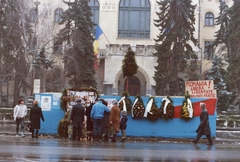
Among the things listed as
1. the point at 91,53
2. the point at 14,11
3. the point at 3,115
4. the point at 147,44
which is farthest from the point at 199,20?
the point at 3,115

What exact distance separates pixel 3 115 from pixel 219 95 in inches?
765

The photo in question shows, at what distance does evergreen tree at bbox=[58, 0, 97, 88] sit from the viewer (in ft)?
135

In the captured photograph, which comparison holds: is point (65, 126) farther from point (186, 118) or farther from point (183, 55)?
point (183, 55)

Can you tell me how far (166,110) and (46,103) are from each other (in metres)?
5.34

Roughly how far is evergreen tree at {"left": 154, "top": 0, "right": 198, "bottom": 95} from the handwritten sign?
59.9 ft

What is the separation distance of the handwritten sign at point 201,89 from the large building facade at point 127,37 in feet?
84.0

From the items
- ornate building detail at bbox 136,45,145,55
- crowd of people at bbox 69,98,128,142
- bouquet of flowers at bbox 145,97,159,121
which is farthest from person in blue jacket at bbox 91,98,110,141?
ornate building detail at bbox 136,45,145,55

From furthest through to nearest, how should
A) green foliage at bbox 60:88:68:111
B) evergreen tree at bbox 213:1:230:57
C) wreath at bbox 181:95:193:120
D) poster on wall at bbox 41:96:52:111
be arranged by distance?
evergreen tree at bbox 213:1:230:57
poster on wall at bbox 41:96:52:111
wreath at bbox 181:95:193:120
green foliage at bbox 60:88:68:111

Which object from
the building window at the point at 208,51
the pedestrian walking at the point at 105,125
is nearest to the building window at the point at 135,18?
the building window at the point at 208,51

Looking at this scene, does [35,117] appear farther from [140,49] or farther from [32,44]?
[140,49]

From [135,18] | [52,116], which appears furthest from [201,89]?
[135,18]

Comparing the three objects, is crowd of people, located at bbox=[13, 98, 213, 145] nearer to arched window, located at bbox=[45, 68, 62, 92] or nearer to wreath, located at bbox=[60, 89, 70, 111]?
wreath, located at bbox=[60, 89, 70, 111]

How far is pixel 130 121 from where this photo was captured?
68.1 feet

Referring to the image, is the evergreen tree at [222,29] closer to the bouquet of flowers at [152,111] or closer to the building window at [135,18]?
the building window at [135,18]
